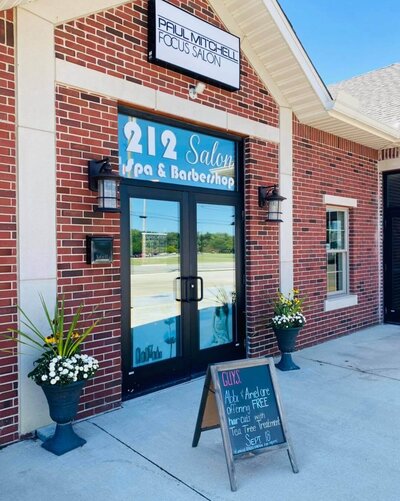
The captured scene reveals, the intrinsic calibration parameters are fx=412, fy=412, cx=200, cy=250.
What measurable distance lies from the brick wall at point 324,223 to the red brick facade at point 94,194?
0.03 m

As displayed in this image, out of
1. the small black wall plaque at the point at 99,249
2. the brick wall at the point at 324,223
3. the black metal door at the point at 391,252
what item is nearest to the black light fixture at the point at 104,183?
the small black wall plaque at the point at 99,249

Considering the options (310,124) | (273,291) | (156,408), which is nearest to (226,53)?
(310,124)

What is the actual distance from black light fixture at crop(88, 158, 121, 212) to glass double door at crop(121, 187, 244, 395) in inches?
17.6

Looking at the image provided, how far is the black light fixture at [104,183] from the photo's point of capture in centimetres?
391

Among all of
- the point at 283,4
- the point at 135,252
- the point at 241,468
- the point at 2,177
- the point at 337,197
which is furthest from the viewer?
the point at 337,197

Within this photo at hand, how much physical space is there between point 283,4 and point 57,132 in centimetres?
374

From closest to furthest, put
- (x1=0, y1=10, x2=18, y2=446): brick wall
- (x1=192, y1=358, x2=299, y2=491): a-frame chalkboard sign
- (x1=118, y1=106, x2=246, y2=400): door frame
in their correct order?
1. (x1=192, y1=358, x2=299, y2=491): a-frame chalkboard sign
2. (x1=0, y1=10, x2=18, y2=446): brick wall
3. (x1=118, y1=106, x2=246, y2=400): door frame

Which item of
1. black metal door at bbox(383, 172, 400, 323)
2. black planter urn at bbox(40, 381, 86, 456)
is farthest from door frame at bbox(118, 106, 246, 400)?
black metal door at bbox(383, 172, 400, 323)

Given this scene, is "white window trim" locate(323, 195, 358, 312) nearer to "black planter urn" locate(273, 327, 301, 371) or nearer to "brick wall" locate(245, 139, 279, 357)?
"brick wall" locate(245, 139, 279, 357)

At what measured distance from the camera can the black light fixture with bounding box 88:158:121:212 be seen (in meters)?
3.91

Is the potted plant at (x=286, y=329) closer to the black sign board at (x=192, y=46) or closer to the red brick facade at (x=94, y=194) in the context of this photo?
the red brick facade at (x=94, y=194)

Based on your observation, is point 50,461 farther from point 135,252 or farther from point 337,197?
point 337,197

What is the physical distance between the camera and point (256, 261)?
5770 millimetres

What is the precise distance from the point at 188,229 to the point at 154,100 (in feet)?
5.04
